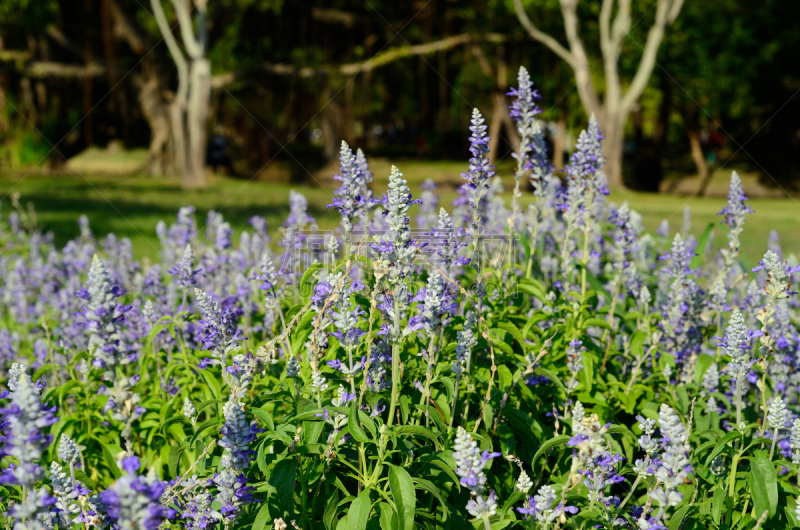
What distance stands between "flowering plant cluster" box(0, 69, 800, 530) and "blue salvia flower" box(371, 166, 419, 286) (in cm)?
1

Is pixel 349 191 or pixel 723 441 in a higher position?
pixel 349 191

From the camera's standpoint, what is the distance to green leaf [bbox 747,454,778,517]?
247 cm

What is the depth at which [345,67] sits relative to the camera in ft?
82.1

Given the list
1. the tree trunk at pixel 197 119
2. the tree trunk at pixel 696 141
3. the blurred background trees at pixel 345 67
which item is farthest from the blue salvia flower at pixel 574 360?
the tree trunk at pixel 696 141

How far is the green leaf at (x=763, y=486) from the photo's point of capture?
8.09 feet

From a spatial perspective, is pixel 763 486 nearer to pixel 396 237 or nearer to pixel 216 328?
pixel 396 237

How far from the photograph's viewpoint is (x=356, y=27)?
28.3 meters

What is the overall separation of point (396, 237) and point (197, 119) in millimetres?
19912

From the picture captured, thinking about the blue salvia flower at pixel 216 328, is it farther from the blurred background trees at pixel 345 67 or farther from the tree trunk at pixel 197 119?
the blurred background trees at pixel 345 67

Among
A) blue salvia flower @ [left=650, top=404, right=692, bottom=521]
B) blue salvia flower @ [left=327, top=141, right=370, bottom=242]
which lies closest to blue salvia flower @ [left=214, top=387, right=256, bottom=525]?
blue salvia flower @ [left=327, top=141, right=370, bottom=242]

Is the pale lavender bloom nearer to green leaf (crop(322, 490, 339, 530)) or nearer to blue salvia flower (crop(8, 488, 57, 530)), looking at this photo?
green leaf (crop(322, 490, 339, 530))

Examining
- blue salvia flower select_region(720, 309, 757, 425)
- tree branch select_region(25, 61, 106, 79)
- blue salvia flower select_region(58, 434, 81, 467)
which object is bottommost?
blue salvia flower select_region(58, 434, 81, 467)

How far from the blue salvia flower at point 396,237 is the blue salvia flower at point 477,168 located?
2.22 feet

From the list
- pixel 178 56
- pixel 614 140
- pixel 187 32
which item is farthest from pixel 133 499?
pixel 614 140
